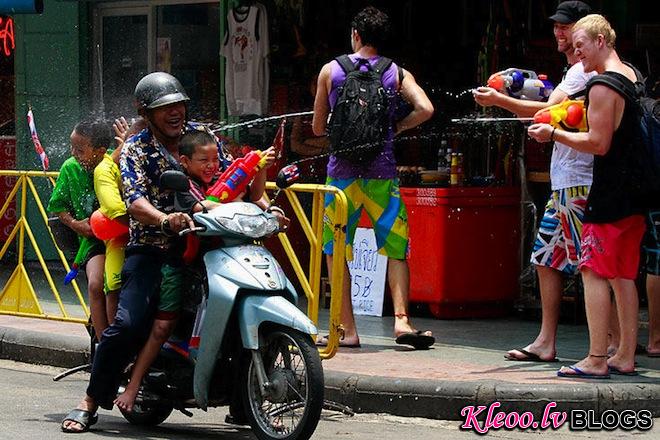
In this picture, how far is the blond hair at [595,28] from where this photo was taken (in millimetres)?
8203

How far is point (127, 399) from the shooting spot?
732cm

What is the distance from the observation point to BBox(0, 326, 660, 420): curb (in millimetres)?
7820

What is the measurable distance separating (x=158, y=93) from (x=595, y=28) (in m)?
2.42

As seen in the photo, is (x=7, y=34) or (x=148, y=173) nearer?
(x=148, y=173)

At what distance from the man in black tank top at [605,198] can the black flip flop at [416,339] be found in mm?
1284

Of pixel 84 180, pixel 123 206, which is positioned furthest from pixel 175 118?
pixel 84 180

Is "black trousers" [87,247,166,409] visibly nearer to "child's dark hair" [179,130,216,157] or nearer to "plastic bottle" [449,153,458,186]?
"child's dark hair" [179,130,216,157]

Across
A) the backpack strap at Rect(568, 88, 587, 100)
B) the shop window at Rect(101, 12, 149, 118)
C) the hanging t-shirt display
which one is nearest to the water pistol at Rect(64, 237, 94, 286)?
the backpack strap at Rect(568, 88, 587, 100)

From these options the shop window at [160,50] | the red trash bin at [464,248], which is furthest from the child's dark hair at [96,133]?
the shop window at [160,50]

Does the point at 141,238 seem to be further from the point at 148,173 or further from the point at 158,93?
the point at 158,93

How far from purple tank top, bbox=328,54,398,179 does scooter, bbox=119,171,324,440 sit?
7.54ft

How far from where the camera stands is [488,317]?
11.1 meters

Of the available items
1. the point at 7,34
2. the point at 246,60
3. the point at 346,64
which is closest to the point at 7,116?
the point at 7,34

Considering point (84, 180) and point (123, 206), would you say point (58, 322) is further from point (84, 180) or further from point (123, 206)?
point (123, 206)
